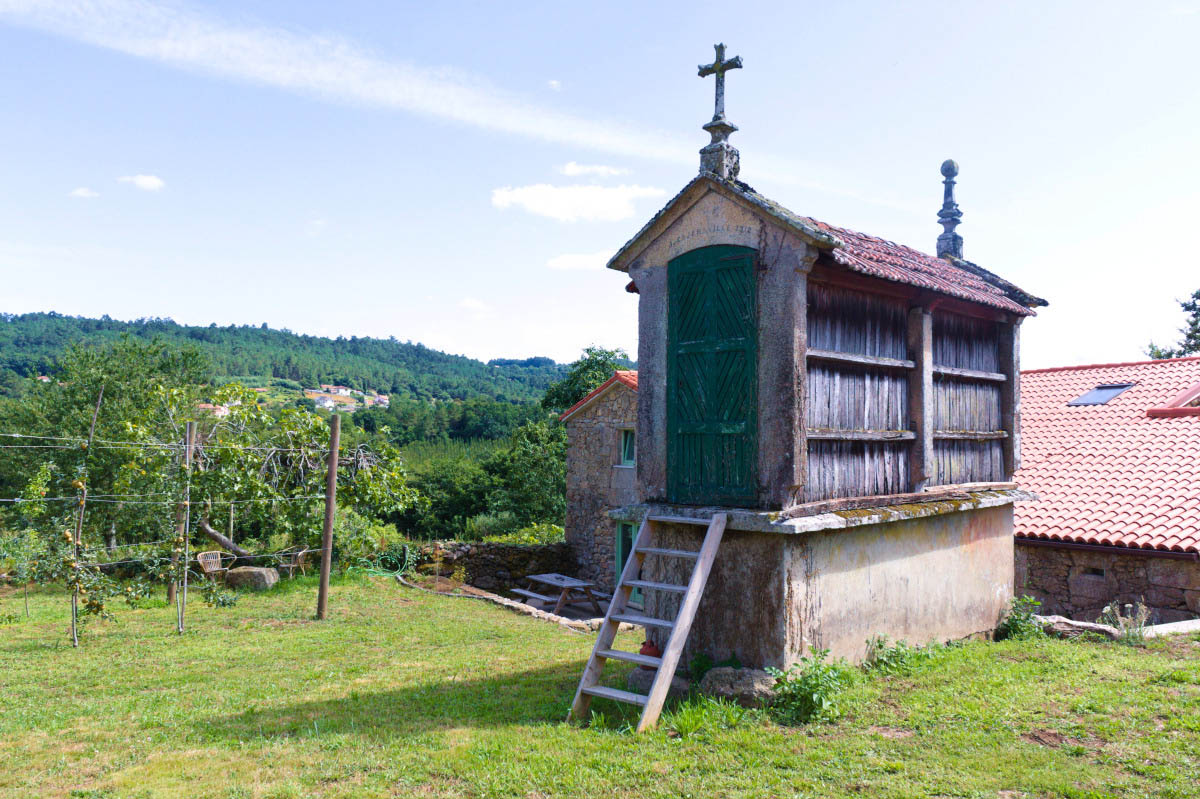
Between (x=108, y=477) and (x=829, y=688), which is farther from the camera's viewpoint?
(x=108, y=477)

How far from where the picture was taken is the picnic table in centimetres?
1644

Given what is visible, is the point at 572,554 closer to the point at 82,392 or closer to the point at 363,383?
the point at 82,392

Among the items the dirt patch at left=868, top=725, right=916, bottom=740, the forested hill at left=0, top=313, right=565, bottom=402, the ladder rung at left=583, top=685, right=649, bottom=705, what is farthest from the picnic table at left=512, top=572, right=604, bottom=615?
the forested hill at left=0, top=313, right=565, bottom=402

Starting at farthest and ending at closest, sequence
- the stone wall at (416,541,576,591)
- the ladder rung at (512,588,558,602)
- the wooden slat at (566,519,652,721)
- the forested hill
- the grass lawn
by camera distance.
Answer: the forested hill < the stone wall at (416,541,576,591) < the ladder rung at (512,588,558,602) < the wooden slat at (566,519,652,721) < the grass lawn

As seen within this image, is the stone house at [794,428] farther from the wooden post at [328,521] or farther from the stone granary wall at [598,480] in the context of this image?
the stone granary wall at [598,480]

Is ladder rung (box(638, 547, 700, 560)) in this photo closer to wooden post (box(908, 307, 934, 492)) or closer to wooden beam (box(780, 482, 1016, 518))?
wooden beam (box(780, 482, 1016, 518))

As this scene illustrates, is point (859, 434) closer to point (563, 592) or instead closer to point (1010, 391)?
point (1010, 391)

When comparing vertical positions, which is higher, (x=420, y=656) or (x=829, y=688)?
(x=829, y=688)

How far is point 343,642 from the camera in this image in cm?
1065

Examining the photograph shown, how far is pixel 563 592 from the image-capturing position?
16203 millimetres

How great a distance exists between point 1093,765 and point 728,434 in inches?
132

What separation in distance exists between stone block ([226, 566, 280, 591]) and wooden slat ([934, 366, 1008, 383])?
12.6 m

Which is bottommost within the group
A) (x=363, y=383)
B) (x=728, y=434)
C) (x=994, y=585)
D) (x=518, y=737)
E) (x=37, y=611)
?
(x=37, y=611)

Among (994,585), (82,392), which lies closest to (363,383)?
(82,392)
